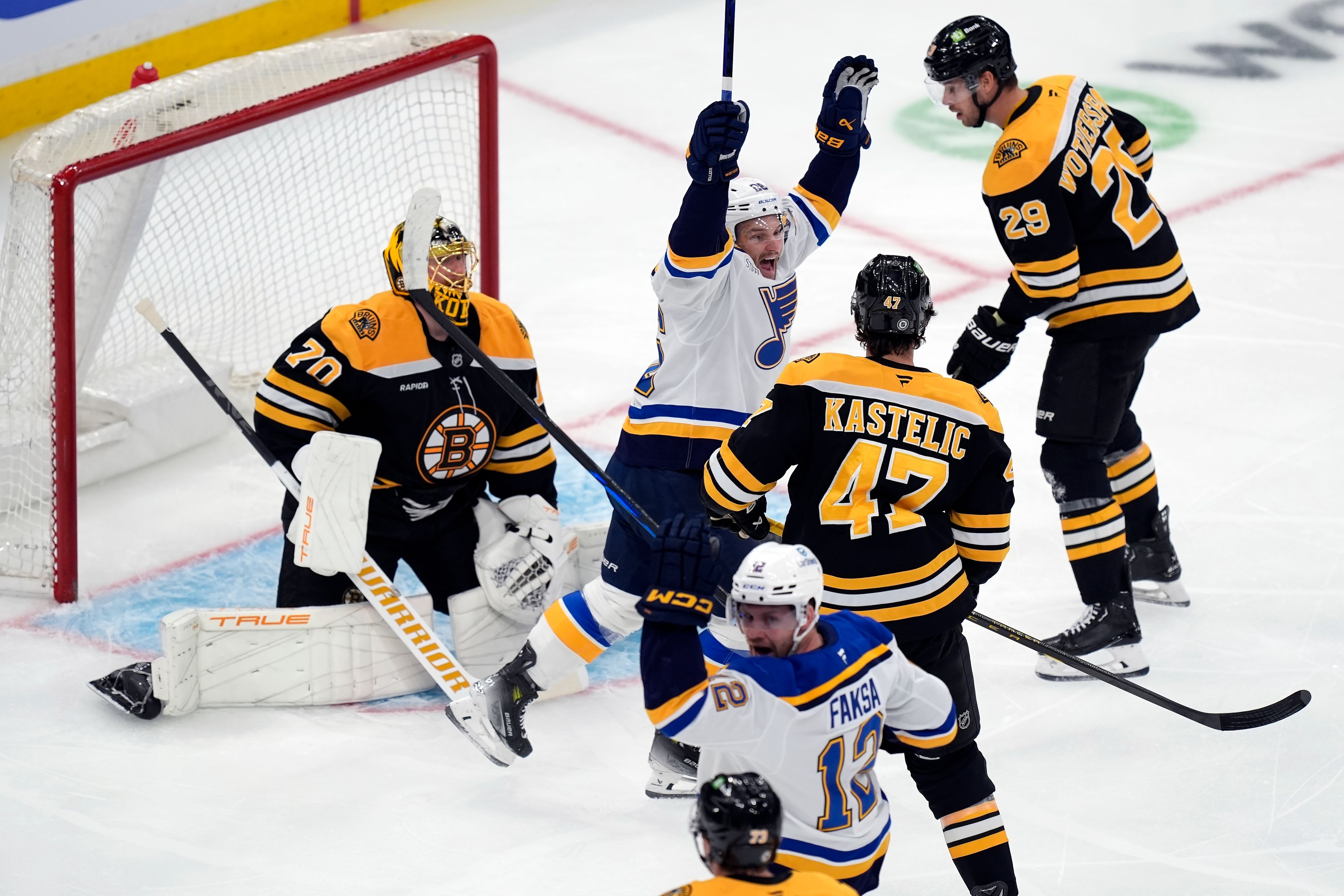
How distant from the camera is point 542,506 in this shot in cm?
374

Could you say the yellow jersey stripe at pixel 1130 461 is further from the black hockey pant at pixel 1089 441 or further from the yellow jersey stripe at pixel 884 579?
the yellow jersey stripe at pixel 884 579

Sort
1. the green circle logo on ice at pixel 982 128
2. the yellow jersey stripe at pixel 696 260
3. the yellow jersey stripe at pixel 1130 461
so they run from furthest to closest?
the green circle logo on ice at pixel 982 128
the yellow jersey stripe at pixel 1130 461
the yellow jersey stripe at pixel 696 260

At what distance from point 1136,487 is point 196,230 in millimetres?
2419

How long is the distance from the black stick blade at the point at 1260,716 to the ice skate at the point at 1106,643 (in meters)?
0.41

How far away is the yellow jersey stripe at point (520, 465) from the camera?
3734mm

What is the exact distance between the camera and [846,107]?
3.46 metres

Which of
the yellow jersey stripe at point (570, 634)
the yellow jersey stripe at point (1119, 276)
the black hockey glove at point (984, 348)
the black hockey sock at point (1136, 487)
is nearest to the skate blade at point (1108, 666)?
the black hockey sock at point (1136, 487)

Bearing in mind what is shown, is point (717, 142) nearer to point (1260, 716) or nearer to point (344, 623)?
point (344, 623)

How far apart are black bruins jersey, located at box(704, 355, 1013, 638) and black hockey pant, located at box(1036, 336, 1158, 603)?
2.92 feet

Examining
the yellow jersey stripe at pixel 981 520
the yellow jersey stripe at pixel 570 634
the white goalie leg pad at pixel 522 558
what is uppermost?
the yellow jersey stripe at pixel 981 520

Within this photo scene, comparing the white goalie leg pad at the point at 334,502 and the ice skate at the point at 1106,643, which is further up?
the white goalie leg pad at the point at 334,502

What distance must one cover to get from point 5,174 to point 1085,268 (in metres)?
3.97

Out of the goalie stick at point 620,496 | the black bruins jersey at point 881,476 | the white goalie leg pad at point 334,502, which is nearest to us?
the black bruins jersey at point 881,476

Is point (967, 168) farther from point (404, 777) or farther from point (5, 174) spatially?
point (404, 777)
